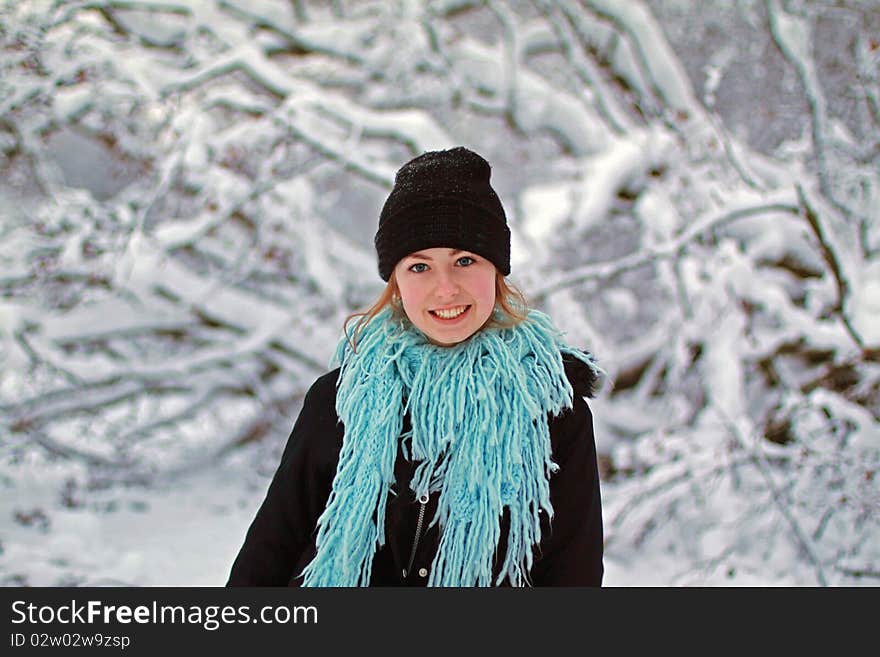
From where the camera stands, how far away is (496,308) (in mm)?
1310

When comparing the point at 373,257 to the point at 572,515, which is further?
the point at 373,257

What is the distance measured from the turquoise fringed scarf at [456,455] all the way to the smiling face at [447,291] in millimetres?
49

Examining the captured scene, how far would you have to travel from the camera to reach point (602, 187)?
12.4ft

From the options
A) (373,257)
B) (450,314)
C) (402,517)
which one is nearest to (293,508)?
(402,517)

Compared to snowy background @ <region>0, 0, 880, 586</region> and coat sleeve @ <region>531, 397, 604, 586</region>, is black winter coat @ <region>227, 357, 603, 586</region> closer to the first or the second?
coat sleeve @ <region>531, 397, 604, 586</region>

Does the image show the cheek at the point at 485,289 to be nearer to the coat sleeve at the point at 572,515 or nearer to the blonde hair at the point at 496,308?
the blonde hair at the point at 496,308

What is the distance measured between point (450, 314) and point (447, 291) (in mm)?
43

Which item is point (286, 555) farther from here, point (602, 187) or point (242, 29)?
point (242, 29)

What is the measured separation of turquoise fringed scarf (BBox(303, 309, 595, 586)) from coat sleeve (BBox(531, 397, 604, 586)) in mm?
39

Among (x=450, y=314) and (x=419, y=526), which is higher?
(x=450, y=314)

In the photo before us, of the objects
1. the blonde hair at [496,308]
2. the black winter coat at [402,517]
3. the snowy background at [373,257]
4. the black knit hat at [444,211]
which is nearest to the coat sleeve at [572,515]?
the black winter coat at [402,517]

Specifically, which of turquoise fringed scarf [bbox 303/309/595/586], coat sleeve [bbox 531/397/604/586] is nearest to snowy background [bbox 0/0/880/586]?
coat sleeve [bbox 531/397/604/586]

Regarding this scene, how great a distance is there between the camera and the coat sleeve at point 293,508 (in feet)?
4.10

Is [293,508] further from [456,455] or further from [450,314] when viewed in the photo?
[450,314]
